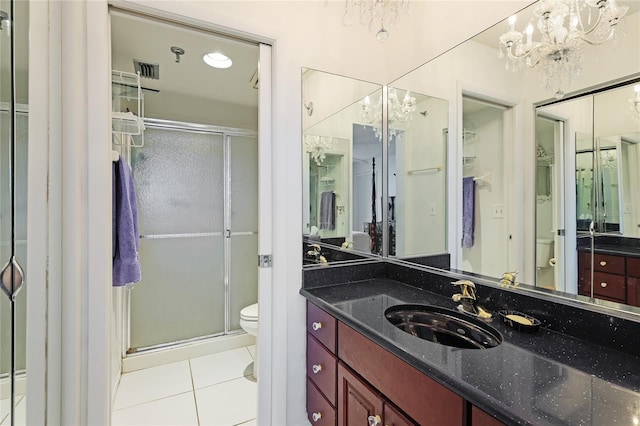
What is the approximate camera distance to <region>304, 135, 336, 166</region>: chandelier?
66.1 inches

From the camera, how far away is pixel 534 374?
736 mm

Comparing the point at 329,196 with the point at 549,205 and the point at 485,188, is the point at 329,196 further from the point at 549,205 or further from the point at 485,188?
the point at 549,205

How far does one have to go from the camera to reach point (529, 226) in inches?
45.9

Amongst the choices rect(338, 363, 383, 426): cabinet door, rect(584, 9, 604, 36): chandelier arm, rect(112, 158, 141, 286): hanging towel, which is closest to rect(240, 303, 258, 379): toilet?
rect(112, 158, 141, 286): hanging towel

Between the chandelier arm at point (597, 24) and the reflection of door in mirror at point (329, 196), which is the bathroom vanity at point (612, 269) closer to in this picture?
the chandelier arm at point (597, 24)

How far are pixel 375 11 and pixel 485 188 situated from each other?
3.64ft

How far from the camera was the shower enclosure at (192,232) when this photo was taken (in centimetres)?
251

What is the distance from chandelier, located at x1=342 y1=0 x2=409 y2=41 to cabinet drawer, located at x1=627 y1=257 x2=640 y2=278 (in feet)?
4.42

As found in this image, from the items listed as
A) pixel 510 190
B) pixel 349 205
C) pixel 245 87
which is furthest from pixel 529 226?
pixel 245 87

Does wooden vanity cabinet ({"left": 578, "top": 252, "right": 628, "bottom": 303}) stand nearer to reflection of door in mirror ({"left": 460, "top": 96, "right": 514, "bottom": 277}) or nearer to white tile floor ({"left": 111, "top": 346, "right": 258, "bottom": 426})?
reflection of door in mirror ({"left": 460, "top": 96, "right": 514, "bottom": 277})

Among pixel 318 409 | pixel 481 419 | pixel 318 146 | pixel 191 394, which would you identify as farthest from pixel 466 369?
pixel 191 394

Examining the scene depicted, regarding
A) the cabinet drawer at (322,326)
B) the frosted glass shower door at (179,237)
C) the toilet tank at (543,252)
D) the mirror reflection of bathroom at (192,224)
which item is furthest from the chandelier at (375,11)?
the frosted glass shower door at (179,237)

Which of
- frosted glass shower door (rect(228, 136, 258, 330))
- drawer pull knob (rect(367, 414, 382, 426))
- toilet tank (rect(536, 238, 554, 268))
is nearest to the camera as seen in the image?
drawer pull knob (rect(367, 414, 382, 426))

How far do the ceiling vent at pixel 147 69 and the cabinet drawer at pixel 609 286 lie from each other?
282 centimetres
